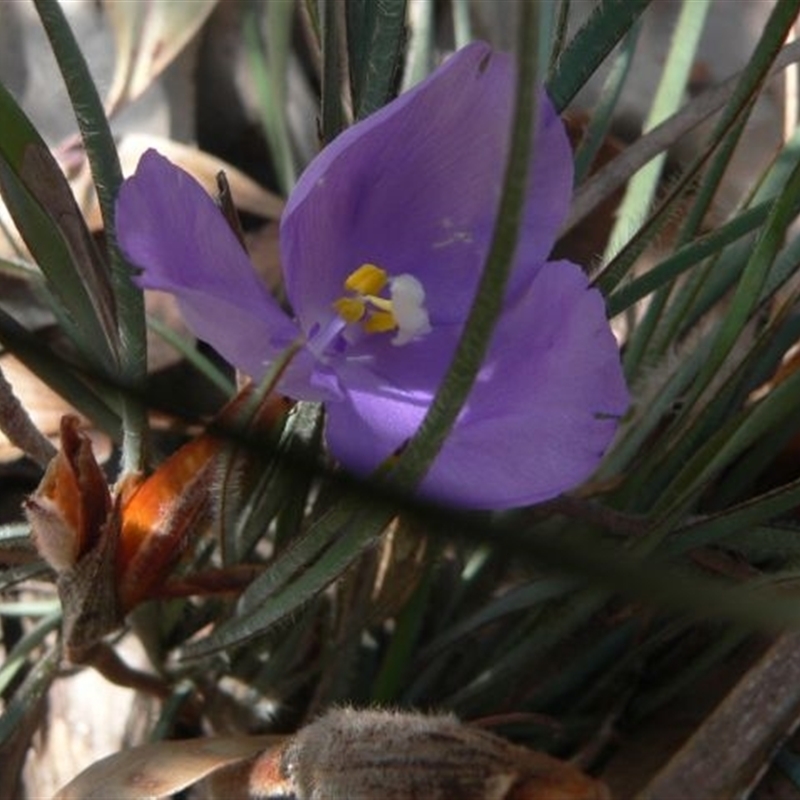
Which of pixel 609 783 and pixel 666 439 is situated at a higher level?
pixel 666 439

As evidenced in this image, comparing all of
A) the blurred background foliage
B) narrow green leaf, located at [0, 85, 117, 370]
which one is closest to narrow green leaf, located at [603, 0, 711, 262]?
the blurred background foliage

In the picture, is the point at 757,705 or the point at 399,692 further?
the point at 399,692

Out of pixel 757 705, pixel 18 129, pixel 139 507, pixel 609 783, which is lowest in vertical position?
pixel 609 783

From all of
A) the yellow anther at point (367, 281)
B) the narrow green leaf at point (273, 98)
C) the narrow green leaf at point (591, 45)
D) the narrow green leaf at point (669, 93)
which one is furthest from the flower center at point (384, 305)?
the narrow green leaf at point (273, 98)

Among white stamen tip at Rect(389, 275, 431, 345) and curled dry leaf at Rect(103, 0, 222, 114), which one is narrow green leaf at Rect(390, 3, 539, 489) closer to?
white stamen tip at Rect(389, 275, 431, 345)

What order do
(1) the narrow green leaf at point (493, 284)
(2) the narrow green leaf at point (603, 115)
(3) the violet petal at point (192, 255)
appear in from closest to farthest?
1. (1) the narrow green leaf at point (493, 284)
2. (3) the violet petal at point (192, 255)
3. (2) the narrow green leaf at point (603, 115)

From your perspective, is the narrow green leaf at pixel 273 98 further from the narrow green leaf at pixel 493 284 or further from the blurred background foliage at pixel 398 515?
the narrow green leaf at pixel 493 284

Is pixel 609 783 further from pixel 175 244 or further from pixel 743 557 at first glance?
pixel 175 244

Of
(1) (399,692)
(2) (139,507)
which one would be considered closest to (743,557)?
(1) (399,692)
